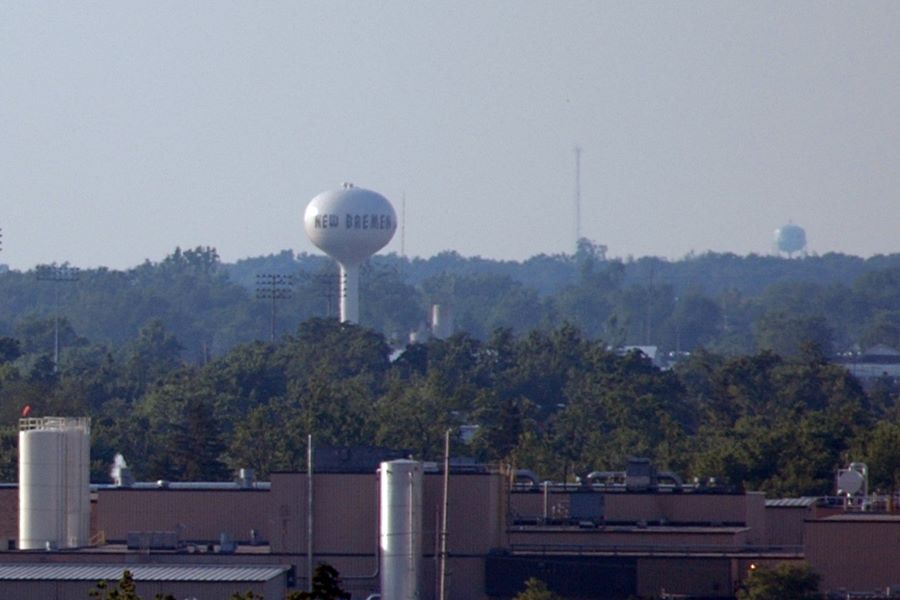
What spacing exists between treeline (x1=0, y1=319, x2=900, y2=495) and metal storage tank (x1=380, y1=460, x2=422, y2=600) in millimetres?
28481

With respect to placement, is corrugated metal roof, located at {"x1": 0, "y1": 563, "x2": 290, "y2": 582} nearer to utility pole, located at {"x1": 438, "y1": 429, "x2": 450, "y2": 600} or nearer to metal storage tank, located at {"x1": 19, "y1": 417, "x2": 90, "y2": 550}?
utility pole, located at {"x1": 438, "y1": 429, "x2": 450, "y2": 600}


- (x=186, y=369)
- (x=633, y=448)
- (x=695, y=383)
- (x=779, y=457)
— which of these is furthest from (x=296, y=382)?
(x=779, y=457)

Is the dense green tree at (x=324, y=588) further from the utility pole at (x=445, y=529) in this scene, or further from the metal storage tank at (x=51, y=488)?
the metal storage tank at (x=51, y=488)

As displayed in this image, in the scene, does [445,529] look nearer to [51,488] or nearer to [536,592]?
[536,592]

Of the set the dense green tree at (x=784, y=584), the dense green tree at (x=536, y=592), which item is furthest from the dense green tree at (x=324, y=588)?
the dense green tree at (x=784, y=584)

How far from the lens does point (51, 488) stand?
205 ft

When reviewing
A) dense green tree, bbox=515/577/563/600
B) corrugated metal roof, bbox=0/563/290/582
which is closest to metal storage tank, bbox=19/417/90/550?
corrugated metal roof, bbox=0/563/290/582

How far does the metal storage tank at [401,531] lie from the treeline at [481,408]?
93.4 feet

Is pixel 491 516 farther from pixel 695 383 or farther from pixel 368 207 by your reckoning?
pixel 368 207

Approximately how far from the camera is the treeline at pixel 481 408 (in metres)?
94.1

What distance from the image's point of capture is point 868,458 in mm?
86875

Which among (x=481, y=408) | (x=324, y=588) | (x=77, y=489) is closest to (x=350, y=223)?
(x=481, y=408)

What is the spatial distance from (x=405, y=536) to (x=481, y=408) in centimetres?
6367

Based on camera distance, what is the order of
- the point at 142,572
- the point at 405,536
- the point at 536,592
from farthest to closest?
1. the point at 405,536
2. the point at 536,592
3. the point at 142,572
